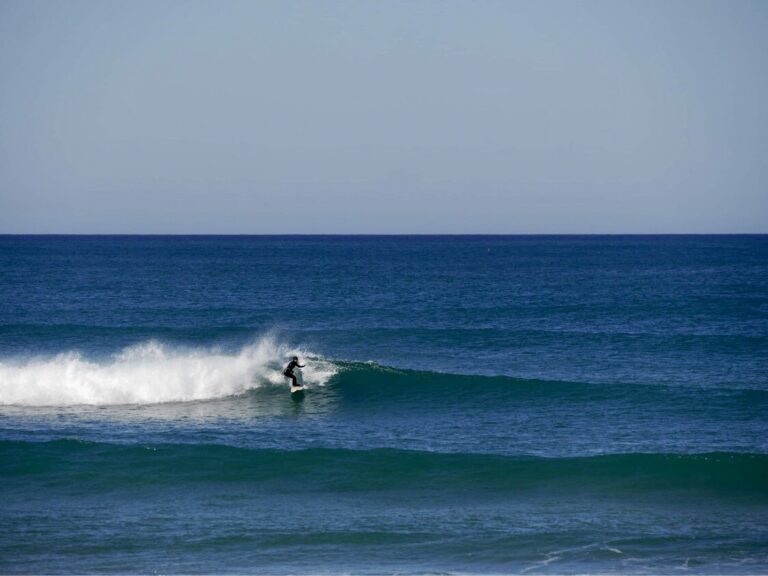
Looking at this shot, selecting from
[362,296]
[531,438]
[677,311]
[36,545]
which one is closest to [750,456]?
[531,438]

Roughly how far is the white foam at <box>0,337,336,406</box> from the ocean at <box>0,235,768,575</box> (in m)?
0.10

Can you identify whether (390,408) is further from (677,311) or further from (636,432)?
(677,311)

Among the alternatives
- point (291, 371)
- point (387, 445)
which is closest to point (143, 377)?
point (291, 371)

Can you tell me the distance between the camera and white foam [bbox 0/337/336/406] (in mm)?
24531

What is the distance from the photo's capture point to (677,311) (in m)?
43.8

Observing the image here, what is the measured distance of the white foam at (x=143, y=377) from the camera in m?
24.5

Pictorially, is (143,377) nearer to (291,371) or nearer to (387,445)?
(291,371)

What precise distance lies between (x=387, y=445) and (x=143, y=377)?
9802 millimetres

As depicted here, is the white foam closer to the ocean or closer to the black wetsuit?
the ocean

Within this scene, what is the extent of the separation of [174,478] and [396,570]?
6640 mm

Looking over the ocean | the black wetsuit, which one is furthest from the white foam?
the black wetsuit

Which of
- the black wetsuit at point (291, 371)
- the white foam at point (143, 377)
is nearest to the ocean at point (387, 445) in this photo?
the white foam at point (143, 377)

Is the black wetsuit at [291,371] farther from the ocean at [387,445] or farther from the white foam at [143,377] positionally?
the white foam at [143,377]

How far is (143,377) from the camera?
1025 inches
